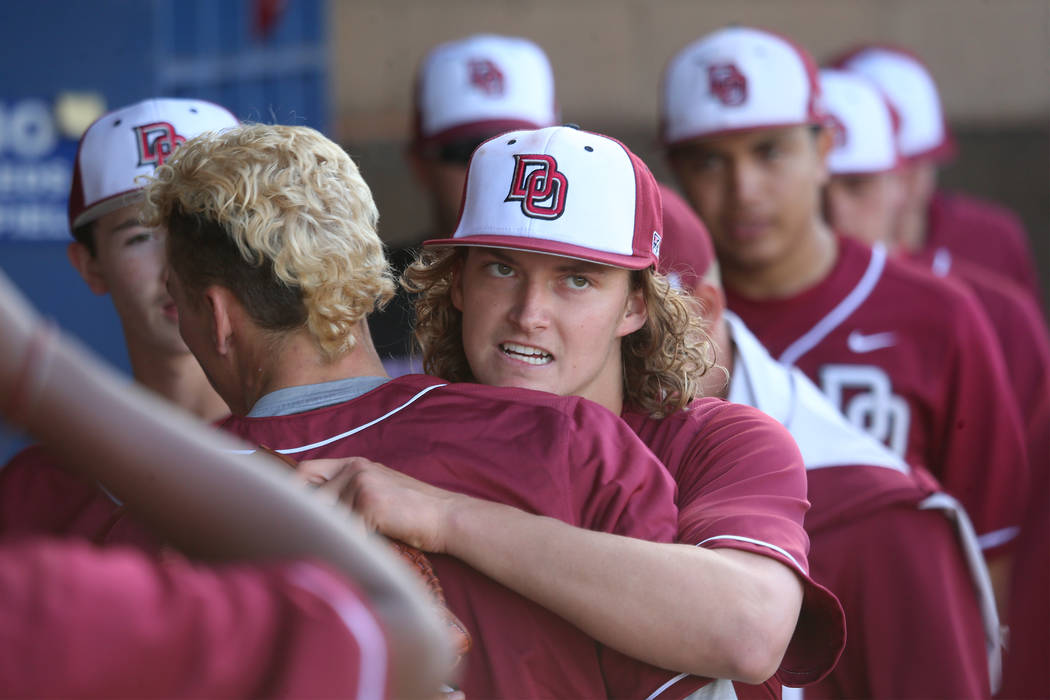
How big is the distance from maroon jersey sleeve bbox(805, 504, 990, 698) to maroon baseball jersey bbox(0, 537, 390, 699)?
181cm

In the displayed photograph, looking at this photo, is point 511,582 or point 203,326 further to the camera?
point 203,326

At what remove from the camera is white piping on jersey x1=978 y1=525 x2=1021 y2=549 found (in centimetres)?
330

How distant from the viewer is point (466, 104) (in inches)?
165

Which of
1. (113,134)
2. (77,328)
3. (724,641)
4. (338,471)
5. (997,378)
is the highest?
(113,134)

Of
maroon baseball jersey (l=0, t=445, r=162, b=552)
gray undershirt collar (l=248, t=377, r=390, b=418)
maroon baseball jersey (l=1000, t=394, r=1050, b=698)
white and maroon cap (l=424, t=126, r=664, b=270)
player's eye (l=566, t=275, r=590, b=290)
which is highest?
white and maroon cap (l=424, t=126, r=664, b=270)

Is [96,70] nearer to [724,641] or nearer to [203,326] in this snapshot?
[203,326]

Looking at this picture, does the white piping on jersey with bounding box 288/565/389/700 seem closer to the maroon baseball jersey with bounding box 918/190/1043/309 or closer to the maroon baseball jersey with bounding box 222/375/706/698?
the maroon baseball jersey with bounding box 222/375/706/698

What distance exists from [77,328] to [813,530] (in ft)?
8.57

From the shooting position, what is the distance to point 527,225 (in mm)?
1876

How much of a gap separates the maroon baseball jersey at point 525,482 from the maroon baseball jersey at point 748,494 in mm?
105

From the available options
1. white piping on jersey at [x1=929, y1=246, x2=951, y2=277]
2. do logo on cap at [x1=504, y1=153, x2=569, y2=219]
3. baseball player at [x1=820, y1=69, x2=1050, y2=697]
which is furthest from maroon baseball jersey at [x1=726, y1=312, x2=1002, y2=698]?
white piping on jersey at [x1=929, y1=246, x2=951, y2=277]

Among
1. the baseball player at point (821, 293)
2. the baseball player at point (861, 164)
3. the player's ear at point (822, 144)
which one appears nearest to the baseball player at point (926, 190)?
the baseball player at point (861, 164)

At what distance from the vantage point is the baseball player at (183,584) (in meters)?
0.85

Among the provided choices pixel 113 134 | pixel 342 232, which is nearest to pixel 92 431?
pixel 342 232
